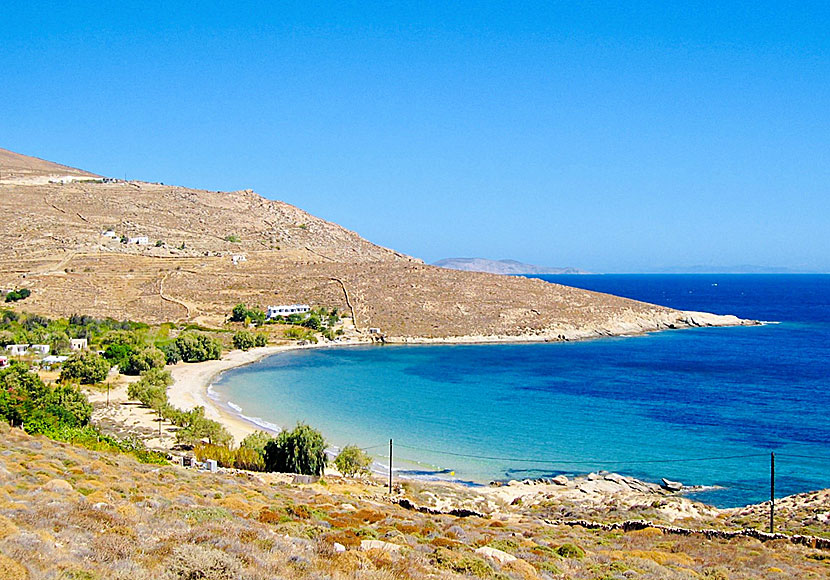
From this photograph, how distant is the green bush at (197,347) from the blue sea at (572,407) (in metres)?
4.60

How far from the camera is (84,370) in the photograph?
1684 inches

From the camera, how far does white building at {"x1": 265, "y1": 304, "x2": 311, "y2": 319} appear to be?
250ft

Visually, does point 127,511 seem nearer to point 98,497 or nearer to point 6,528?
point 98,497

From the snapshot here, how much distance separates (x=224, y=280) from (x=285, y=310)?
1309cm

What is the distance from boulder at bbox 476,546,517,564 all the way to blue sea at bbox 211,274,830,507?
1455 centimetres

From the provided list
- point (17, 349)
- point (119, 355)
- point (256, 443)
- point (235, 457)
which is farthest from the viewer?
point (119, 355)

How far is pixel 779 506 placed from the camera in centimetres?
2217

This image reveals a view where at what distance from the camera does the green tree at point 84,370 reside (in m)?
42.7

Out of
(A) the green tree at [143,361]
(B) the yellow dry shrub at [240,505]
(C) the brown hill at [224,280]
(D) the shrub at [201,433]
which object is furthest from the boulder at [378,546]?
(C) the brown hill at [224,280]

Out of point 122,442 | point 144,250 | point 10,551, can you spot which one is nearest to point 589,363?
point 122,442

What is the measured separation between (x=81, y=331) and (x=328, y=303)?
30.8m

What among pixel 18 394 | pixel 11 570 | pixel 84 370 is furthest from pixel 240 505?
pixel 84 370

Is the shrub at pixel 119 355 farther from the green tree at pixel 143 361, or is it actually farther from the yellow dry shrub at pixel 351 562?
the yellow dry shrub at pixel 351 562

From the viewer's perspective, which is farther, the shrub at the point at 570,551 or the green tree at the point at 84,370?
the green tree at the point at 84,370
